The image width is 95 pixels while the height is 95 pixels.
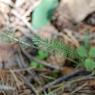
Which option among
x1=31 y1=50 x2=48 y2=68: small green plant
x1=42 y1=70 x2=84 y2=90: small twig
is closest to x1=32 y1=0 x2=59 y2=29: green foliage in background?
x1=31 y1=50 x2=48 y2=68: small green plant

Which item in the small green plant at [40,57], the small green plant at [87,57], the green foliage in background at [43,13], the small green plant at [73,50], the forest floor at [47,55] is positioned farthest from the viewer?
the green foliage in background at [43,13]

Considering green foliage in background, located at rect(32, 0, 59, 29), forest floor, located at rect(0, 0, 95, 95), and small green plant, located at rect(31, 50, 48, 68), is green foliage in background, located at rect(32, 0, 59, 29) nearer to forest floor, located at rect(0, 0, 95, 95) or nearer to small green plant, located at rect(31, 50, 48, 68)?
forest floor, located at rect(0, 0, 95, 95)

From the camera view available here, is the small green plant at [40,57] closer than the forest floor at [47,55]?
No

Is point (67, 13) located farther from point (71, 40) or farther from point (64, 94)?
point (64, 94)

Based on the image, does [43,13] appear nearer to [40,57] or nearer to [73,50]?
[40,57]

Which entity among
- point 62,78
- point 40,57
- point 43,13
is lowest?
point 62,78

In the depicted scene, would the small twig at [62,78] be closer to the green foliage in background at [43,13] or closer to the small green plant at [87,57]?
the small green plant at [87,57]

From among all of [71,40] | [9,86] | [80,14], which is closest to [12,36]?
[9,86]

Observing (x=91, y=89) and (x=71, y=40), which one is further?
(x=71, y=40)

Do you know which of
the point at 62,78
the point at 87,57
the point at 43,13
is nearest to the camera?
the point at 87,57

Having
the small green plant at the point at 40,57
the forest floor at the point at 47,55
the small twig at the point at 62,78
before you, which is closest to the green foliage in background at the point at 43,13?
the forest floor at the point at 47,55

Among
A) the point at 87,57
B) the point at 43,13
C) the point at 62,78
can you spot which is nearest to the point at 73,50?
the point at 87,57
